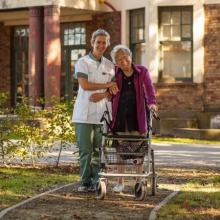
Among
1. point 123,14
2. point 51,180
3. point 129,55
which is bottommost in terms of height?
point 51,180

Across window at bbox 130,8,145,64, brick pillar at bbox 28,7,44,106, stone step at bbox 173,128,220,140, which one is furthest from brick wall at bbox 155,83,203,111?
brick pillar at bbox 28,7,44,106

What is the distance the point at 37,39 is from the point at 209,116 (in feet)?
17.6

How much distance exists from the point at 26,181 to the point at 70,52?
46.1 ft

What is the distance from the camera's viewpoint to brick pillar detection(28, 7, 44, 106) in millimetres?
20203

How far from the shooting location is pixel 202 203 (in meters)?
7.55

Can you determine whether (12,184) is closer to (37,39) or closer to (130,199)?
(130,199)

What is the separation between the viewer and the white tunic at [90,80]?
26.6 ft

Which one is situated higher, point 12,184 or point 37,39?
point 37,39

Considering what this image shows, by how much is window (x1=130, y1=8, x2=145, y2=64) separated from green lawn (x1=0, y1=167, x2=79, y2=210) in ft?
33.7

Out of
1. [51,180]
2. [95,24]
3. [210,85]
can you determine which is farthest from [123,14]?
[51,180]

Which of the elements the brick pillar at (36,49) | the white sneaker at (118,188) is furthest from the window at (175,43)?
the white sneaker at (118,188)

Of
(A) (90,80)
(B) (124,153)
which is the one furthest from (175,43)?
(B) (124,153)

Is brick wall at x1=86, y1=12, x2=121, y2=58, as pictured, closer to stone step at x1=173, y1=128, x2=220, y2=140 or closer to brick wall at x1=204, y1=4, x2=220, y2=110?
brick wall at x1=204, y1=4, x2=220, y2=110

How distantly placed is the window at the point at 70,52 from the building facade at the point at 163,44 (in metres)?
1.70
